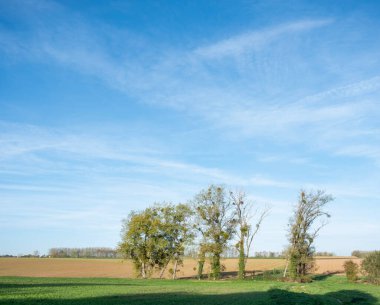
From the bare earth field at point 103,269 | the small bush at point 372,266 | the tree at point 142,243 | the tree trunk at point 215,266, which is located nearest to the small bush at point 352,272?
the small bush at point 372,266

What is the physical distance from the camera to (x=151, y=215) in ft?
261

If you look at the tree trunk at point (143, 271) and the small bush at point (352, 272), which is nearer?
the small bush at point (352, 272)

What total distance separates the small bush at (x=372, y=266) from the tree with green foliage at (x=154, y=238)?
31154mm

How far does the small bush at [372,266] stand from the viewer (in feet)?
235

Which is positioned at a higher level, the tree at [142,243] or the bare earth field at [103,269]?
the tree at [142,243]

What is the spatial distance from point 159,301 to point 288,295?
1340 centimetres

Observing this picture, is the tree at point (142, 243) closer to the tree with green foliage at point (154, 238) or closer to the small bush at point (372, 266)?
the tree with green foliage at point (154, 238)

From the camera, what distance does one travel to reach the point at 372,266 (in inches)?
2844

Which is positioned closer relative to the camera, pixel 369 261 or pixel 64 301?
pixel 64 301

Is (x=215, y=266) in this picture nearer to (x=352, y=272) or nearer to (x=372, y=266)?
(x=352, y=272)

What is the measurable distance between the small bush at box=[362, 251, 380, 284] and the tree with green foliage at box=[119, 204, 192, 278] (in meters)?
31.2

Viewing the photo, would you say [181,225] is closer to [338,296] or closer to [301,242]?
[301,242]

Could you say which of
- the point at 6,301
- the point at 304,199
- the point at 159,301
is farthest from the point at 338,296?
the point at 304,199

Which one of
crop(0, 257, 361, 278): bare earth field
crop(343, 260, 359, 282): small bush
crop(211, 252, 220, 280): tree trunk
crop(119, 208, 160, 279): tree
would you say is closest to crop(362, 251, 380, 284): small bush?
crop(343, 260, 359, 282): small bush
